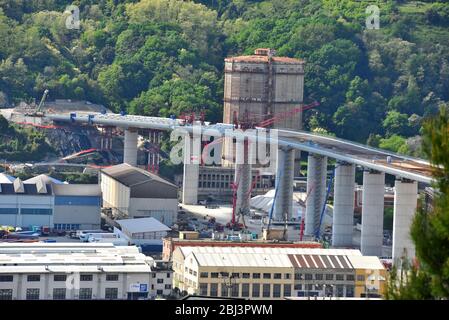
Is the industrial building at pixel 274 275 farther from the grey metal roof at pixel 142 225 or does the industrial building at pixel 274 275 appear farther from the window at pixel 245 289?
the grey metal roof at pixel 142 225

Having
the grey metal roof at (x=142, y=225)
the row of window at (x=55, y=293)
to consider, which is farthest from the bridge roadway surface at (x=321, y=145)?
the row of window at (x=55, y=293)

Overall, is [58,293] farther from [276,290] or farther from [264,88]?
[264,88]

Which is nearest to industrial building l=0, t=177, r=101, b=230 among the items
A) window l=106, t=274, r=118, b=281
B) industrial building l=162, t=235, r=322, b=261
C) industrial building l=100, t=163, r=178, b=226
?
industrial building l=100, t=163, r=178, b=226

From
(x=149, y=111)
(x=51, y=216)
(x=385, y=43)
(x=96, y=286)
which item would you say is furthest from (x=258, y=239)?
(x=385, y=43)

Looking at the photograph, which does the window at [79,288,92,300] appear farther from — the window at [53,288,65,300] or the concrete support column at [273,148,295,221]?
the concrete support column at [273,148,295,221]

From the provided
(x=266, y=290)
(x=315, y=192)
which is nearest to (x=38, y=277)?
(x=266, y=290)

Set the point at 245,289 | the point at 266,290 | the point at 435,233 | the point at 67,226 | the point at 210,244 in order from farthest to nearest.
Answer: the point at 67,226, the point at 210,244, the point at 266,290, the point at 245,289, the point at 435,233
